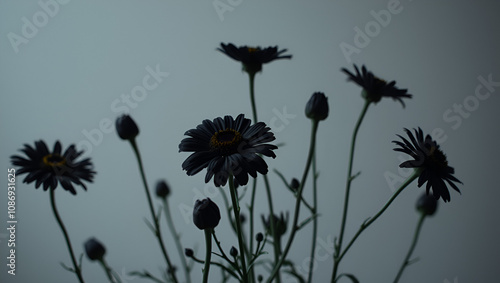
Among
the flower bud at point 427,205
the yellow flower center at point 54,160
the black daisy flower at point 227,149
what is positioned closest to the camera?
the black daisy flower at point 227,149

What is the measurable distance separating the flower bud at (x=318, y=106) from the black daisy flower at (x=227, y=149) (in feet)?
0.31

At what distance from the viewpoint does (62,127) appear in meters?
0.83

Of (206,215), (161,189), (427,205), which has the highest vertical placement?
(161,189)

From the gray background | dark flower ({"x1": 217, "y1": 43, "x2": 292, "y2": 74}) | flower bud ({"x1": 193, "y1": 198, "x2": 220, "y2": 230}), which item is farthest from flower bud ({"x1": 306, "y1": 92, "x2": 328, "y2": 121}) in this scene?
the gray background

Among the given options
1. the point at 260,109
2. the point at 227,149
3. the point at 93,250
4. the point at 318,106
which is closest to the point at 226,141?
the point at 227,149

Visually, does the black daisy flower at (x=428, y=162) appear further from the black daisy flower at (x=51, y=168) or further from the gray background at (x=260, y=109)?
the gray background at (x=260, y=109)

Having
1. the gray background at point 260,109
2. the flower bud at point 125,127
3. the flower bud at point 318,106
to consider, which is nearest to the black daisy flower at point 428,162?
the flower bud at point 318,106

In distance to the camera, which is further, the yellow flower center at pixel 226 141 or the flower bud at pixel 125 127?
the flower bud at pixel 125 127

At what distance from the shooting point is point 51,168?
44 cm

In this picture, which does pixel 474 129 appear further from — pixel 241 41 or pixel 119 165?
pixel 119 165

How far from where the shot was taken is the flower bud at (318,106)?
1.47 ft

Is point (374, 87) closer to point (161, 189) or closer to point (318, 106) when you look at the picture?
point (318, 106)

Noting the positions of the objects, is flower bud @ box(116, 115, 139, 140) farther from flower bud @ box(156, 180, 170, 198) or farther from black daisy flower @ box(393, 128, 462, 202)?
black daisy flower @ box(393, 128, 462, 202)

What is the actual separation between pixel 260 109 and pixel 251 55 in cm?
38
